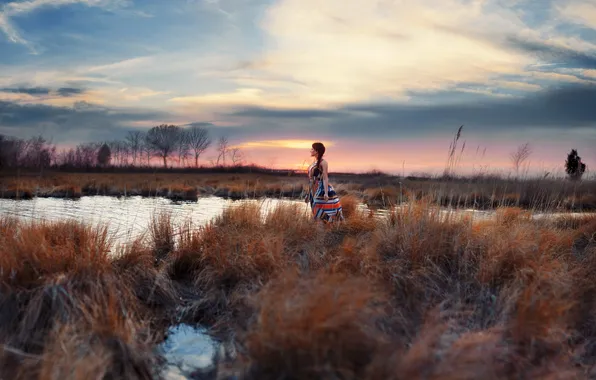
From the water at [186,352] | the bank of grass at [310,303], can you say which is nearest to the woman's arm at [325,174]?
the bank of grass at [310,303]

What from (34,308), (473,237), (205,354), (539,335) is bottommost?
(205,354)

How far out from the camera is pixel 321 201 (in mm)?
8930

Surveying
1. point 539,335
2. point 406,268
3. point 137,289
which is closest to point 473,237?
point 406,268

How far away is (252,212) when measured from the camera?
25.4 feet

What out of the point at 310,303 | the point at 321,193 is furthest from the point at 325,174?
the point at 310,303

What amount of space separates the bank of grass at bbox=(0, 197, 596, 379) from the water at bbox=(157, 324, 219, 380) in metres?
0.11

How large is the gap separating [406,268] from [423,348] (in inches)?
93.2

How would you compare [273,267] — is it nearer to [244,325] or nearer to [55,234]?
[244,325]

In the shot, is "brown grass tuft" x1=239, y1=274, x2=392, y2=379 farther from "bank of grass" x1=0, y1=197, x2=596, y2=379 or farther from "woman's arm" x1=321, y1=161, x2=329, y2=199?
"woman's arm" x1=321, y1=161, x2=329, y2=199

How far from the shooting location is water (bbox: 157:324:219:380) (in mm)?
3460

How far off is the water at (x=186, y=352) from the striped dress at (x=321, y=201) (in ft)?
16.1

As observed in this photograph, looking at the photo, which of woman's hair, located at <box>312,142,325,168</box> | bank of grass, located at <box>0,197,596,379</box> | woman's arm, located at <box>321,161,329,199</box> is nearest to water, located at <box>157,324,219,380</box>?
bank of grass, located at <box>0,197,596,379</box>

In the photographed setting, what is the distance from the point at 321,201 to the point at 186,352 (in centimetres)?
548

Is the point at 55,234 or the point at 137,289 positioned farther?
the point at 55,234
